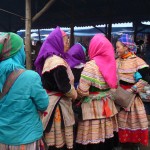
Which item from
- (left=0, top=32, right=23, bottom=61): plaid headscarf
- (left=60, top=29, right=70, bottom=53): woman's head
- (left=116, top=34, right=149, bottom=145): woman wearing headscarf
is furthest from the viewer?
(left=116, top=34, right=149, bottom=145): woman wearing headscarf

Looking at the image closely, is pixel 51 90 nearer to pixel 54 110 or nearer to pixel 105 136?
pixel 54 110

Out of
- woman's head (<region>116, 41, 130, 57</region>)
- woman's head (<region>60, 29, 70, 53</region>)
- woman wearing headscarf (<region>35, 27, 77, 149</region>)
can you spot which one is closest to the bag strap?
woman wearing headscarf (<region>35, 27, 77, 149</region>)

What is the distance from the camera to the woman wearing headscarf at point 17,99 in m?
2.48

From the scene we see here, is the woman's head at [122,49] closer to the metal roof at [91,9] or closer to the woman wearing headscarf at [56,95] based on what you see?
the woman wearing headscarf at [56,95]

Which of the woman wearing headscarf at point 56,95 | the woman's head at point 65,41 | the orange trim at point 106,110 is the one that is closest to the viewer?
the woman wearing headscarf at point 56,95

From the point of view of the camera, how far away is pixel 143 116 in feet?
13.0

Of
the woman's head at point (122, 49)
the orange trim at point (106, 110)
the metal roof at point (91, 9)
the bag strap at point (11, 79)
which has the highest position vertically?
the metal roof at point (91, 9)

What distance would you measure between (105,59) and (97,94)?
0.42 meters

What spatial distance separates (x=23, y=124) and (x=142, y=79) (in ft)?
6.19

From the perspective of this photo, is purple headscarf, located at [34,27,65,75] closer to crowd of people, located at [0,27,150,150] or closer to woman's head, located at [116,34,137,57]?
crowd of people, located at [0,27,150,150]

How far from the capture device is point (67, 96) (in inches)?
129

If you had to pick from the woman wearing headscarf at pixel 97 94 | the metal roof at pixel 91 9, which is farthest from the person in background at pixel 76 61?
the metal roof at pixel 91 9

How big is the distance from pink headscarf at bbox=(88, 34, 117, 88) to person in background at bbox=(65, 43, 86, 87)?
0.20 metres

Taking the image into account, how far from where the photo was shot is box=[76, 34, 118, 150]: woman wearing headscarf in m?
3.48
